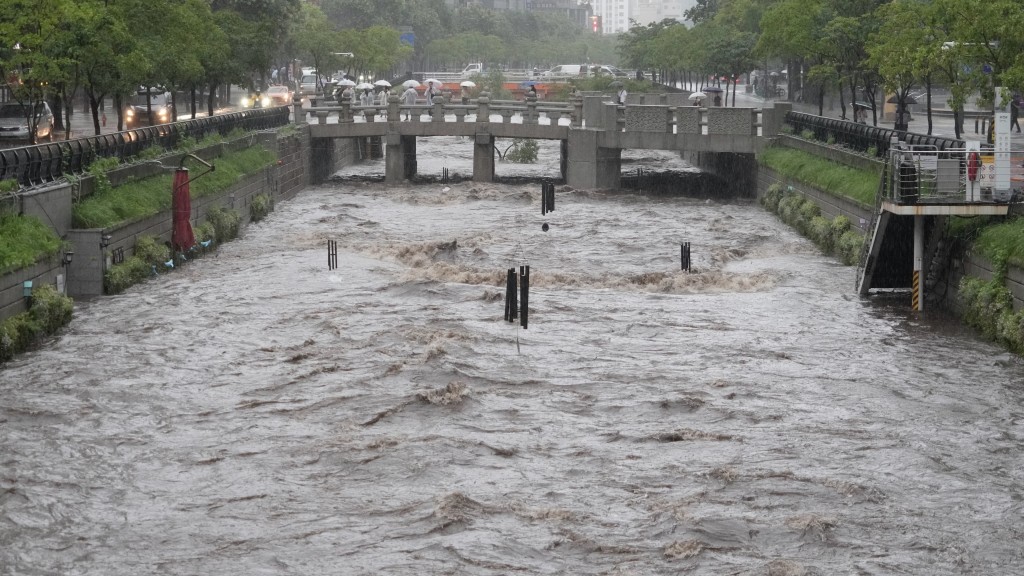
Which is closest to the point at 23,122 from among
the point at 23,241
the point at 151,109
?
the point at 151,109

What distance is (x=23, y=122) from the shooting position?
4831cm

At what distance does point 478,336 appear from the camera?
2928cm

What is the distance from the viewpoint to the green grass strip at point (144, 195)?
3244 cm

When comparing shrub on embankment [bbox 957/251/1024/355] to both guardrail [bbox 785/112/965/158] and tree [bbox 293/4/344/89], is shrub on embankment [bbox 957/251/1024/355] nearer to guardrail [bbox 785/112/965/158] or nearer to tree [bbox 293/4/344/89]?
guardrail [bbox 785/112/965/158]

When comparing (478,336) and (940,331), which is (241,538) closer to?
(478,336)

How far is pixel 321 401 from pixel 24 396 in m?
4.86

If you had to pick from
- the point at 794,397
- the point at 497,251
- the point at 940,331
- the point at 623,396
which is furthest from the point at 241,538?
the point at 497,251

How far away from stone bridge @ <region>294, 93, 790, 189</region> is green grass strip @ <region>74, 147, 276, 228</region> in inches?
535

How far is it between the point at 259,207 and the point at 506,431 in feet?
87.9

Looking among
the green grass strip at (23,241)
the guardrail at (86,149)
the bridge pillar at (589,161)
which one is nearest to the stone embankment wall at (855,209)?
the bridge pillar at (589,161)

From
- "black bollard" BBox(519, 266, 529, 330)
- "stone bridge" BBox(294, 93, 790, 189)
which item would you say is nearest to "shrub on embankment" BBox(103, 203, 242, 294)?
"black bollard" BBox(519, 266, 529, 330)

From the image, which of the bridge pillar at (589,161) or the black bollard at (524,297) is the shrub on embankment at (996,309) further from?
the bridge pillar at (589,161)

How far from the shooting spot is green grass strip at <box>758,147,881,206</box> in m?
38.6

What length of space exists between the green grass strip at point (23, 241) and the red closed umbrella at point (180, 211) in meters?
6.60
